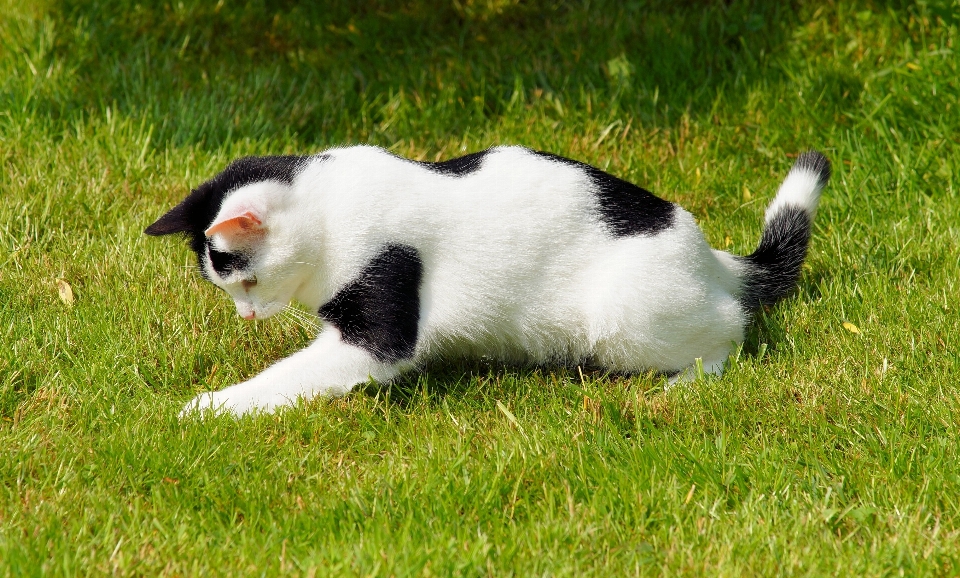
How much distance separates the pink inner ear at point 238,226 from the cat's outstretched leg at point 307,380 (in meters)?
0.44

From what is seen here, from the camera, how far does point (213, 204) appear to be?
9.82 feet

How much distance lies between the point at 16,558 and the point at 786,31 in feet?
14.3

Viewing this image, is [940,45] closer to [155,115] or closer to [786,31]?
[786,31]

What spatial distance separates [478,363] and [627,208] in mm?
773

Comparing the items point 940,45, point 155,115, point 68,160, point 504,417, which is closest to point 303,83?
point 155,115

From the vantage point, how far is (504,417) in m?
3.10

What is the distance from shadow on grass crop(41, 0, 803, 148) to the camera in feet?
15.8

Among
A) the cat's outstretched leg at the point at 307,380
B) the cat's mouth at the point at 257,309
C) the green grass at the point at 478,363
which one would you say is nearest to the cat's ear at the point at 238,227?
the cat's mouth at the point at 257,309

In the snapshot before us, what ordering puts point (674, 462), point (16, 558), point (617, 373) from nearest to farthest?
point (16, 558) → point (674, 462) → point (617, 373)

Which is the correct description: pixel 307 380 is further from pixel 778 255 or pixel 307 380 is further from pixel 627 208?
pixel 778 255

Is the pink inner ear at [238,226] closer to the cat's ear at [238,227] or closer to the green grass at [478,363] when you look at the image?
the cat's ear at [238,227]

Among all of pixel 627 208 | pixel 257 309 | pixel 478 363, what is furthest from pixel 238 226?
pixel 627 208

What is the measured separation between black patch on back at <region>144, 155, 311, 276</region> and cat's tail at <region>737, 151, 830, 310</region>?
163 cm

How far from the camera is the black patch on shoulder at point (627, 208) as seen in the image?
3115 millimetres
